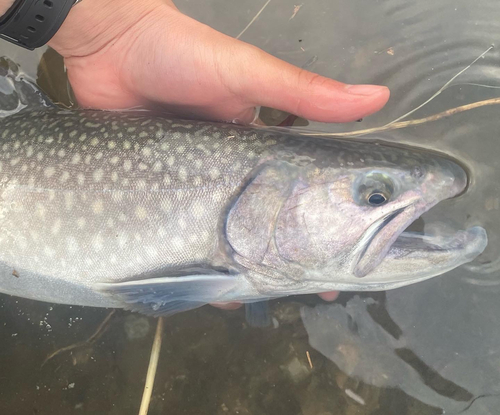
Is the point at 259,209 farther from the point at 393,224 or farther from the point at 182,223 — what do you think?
the point at 393,224

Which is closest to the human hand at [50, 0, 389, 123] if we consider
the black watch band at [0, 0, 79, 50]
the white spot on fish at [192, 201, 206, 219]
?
the black watch band at [0, 0, 79, 50]

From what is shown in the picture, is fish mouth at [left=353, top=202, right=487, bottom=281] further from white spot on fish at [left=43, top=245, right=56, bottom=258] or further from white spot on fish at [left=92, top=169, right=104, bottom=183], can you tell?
white spot on fish at [left=43, top=245, right=56, bottom=258]

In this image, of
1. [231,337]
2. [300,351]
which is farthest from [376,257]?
[231,337]

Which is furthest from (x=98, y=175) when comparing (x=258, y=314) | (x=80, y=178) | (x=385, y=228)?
(x=385, y=228)

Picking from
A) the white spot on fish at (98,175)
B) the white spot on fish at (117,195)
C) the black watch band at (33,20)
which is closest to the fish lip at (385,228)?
the white spot on fish at (117,195)

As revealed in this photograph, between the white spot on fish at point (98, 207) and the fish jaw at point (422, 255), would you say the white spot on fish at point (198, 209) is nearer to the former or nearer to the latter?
the white spot on fish at point (98, 207)

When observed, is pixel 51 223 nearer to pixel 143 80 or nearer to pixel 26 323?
pixel 143 80
